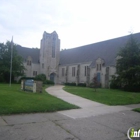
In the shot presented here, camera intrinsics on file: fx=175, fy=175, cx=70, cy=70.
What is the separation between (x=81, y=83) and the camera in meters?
41.1

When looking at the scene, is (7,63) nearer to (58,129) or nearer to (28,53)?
(28,53)

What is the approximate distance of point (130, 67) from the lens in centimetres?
2556

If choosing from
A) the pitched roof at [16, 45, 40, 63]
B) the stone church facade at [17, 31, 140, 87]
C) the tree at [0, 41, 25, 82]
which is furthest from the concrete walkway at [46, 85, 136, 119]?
the pitched roof at [16, 45, 40, 63]

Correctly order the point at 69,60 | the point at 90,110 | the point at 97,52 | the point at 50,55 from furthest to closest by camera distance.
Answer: the point at 69,60, the point at 50,55, the point at 97,52, the point at 90,110

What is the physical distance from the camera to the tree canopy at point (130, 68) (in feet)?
83.1

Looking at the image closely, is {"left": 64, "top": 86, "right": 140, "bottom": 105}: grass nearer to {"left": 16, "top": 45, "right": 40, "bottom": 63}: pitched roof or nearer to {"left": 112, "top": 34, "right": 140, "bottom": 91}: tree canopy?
{"left": 112, "top": 34, "right": 140, "bottom": 91}: tree canopy

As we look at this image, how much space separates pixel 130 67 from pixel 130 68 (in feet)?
1.96

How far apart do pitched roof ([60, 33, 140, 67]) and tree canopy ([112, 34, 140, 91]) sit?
7344 millimetres

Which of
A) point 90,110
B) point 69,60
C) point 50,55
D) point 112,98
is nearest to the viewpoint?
point 90,110

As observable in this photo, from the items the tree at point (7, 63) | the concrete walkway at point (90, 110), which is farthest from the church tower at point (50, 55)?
the concrete walkway at point (90, 110)

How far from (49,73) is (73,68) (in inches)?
268

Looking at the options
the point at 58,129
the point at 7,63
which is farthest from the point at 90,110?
the point at 7,63

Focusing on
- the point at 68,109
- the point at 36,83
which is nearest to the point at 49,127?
the point at 68,109

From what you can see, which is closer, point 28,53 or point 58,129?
point 58,129
